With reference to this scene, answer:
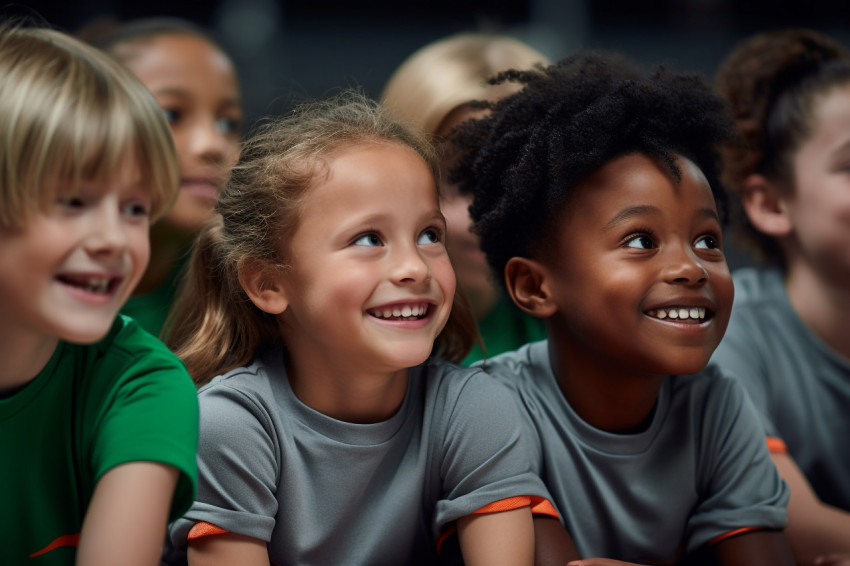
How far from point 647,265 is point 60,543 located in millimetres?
697

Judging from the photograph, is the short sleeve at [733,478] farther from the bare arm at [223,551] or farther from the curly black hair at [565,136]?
the bare arm at [223,551]

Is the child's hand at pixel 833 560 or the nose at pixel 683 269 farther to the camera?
the child's hand at pixel 833 560

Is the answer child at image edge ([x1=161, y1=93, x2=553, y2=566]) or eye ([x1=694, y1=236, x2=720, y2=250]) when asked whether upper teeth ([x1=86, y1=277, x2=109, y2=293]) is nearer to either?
child at image edge ([x1=161, y1=93, x2=553, y2=566])

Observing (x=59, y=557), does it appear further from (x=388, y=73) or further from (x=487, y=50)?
(x=388, y=73)

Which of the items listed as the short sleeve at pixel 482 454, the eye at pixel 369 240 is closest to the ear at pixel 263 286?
the eye at pixel 369 240

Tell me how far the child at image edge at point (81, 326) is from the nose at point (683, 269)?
54 centimetres

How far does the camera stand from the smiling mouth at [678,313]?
1.04 m

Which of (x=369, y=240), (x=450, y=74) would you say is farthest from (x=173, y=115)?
(x=369, y=240)

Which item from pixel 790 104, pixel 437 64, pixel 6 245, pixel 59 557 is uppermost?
pixel 790 104

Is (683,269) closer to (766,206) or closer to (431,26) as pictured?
(766,206)

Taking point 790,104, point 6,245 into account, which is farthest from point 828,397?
point 6,245

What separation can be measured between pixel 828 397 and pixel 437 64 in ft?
2.88

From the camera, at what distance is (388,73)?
3.80m

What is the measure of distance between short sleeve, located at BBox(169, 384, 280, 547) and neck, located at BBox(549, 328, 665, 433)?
0.39 m
